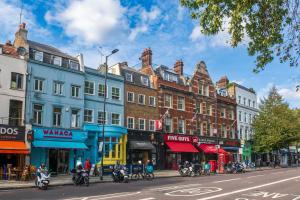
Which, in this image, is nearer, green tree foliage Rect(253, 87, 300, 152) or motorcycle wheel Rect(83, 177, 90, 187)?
motorcycle wheel Rect(83, 177, 90, 187)

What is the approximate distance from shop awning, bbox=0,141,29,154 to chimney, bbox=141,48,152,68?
2177cm

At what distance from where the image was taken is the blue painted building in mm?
36406

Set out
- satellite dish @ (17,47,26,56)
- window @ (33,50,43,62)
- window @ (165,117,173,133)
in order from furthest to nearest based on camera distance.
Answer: window @ (165,117,173,133) < window @ (33,50,43,62) < satellite dish @ (17,47,26,56)

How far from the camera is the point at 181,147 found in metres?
45.1

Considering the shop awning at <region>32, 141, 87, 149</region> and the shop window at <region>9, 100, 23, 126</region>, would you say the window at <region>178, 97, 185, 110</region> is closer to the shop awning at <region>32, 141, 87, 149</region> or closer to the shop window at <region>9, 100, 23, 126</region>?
the shop awning at <region>32, 141, 87, 149</region>

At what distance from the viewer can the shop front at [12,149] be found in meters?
28.5

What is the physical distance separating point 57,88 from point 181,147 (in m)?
A: 18.4

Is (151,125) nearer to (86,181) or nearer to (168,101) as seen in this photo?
(168,101)

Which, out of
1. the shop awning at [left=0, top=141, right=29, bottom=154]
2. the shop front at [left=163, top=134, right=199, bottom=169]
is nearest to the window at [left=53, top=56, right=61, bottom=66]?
the shop awning at [left=0, top=141, right=29, bottom=154]

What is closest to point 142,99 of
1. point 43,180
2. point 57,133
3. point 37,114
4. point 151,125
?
point 151,125

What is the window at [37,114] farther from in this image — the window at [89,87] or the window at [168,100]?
the window at [168,100]

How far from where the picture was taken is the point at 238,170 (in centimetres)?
4303

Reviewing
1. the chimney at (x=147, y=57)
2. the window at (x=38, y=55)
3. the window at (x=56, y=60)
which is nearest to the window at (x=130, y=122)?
the chimney at (x=147, y=57)

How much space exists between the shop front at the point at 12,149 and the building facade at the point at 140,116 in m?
12.5
